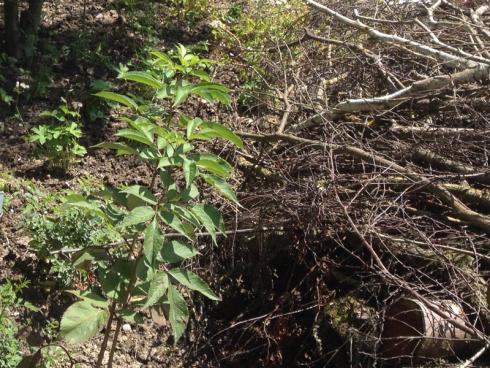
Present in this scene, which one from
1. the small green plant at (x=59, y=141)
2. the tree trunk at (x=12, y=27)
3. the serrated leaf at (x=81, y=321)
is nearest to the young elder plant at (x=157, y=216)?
the serrated leaf at (x=81, y=321)

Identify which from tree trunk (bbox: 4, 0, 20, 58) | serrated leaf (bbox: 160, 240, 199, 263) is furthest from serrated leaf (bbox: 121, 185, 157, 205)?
tree trunk (bbox: 4, 0, 20, 58)

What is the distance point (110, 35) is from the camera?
627 cm

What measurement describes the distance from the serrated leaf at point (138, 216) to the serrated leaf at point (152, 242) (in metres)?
0.03

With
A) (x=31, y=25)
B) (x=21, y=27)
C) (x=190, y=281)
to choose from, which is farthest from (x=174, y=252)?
(x=21, y=27)

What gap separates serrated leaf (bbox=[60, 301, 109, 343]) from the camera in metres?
2.74

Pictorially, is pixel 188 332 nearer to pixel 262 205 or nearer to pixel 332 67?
pixel 262 205

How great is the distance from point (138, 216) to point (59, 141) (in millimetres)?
2292

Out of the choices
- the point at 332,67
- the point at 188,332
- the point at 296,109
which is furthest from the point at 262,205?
the point at 332,67

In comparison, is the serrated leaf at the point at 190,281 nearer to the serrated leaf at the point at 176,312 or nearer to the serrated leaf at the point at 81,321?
the serrated leaf at the point at 176,312

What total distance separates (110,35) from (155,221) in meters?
3.93

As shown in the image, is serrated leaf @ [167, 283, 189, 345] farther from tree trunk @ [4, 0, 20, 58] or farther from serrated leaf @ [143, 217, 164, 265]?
tree trunk @ [4, 0, 20, 58]

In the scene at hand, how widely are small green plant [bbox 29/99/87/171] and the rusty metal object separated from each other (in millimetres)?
2434

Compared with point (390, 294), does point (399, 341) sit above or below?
below

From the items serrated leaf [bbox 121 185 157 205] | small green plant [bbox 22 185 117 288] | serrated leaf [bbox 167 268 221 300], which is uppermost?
serrated leaf [bbox 121 185 157 205]
